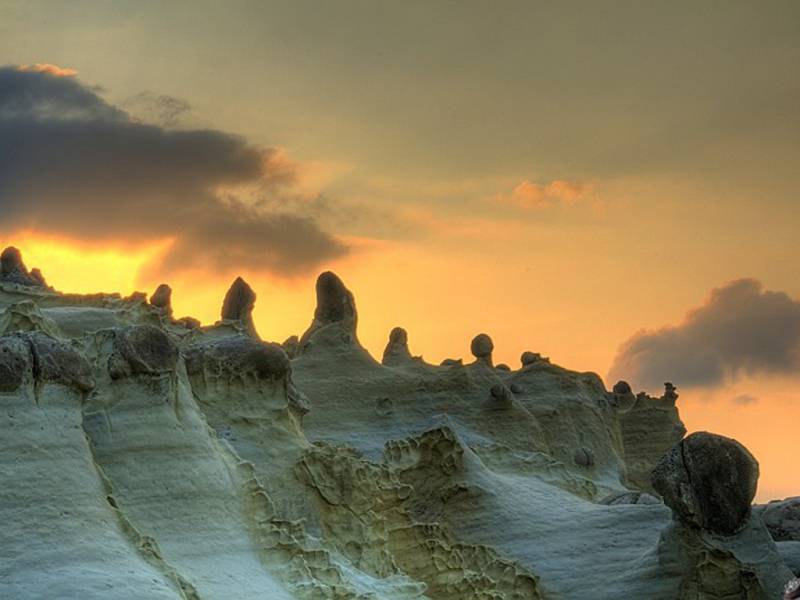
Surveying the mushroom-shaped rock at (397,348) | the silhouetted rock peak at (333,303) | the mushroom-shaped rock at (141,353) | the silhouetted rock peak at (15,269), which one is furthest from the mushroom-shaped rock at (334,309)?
the mushroom-shaped rock at (141,353)

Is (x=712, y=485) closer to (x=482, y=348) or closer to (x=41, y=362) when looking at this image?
(x=41, y=362)

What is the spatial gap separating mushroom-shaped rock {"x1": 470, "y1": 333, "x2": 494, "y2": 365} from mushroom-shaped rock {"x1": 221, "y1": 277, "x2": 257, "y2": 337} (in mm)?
5229

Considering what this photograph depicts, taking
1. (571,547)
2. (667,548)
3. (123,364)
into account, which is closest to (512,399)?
(571,547)

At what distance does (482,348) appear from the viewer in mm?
34125

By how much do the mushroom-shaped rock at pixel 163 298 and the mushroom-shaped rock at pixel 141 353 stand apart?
41.0 ft

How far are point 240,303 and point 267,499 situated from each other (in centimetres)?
1617

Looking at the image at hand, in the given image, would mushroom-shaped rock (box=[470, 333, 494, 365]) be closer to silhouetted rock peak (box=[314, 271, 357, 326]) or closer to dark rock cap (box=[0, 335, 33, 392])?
silhouetted rock peak (box=[314, 271, 357, 326])

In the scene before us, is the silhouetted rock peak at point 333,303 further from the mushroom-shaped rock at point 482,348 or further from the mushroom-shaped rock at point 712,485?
the mushroom-shaped rock at point 712,485

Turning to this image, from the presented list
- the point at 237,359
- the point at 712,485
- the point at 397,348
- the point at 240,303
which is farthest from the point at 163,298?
the point at 712,485

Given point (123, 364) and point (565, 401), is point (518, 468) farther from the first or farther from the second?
point (123, 364)

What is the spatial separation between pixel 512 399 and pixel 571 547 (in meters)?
12.1

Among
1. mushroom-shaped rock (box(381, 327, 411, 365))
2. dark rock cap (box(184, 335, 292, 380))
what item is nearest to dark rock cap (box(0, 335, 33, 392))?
dark rock cap (box(184, 335, 292, 380))

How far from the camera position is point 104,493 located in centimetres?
1416

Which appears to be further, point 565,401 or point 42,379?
point 565,401
